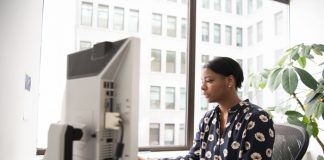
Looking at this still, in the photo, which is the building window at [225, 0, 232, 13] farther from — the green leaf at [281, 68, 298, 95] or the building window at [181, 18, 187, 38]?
the green leaf at [281, 68, 298, 95]

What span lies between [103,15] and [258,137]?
2329mm

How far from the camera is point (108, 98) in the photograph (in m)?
0.91

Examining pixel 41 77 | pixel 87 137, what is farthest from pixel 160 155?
pixel 87 137

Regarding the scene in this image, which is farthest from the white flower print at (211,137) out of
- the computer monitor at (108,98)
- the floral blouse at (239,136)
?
the computer monitor at (108,98)

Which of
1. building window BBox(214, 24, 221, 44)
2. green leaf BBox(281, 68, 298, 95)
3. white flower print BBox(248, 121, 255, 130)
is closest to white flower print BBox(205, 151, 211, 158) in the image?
white flower print BBox(248, 121, 255, 130)

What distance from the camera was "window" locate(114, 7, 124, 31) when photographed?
3.18 metres

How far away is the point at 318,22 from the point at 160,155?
1.98 m

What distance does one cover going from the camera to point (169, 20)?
138 inches

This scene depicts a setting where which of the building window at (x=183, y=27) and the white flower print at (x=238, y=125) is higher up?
the building window at (x=183, y=27)

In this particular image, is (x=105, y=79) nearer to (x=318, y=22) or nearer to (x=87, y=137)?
(x=87, y=137)

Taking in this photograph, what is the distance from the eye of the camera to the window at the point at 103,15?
10.3ft

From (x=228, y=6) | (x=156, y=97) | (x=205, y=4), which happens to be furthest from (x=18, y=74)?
(x=228, y=6)

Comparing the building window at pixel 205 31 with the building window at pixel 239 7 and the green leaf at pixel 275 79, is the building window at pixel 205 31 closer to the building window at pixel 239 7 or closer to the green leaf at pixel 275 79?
the building window at pixel 239 7

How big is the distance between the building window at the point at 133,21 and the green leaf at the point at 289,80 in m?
1.53
